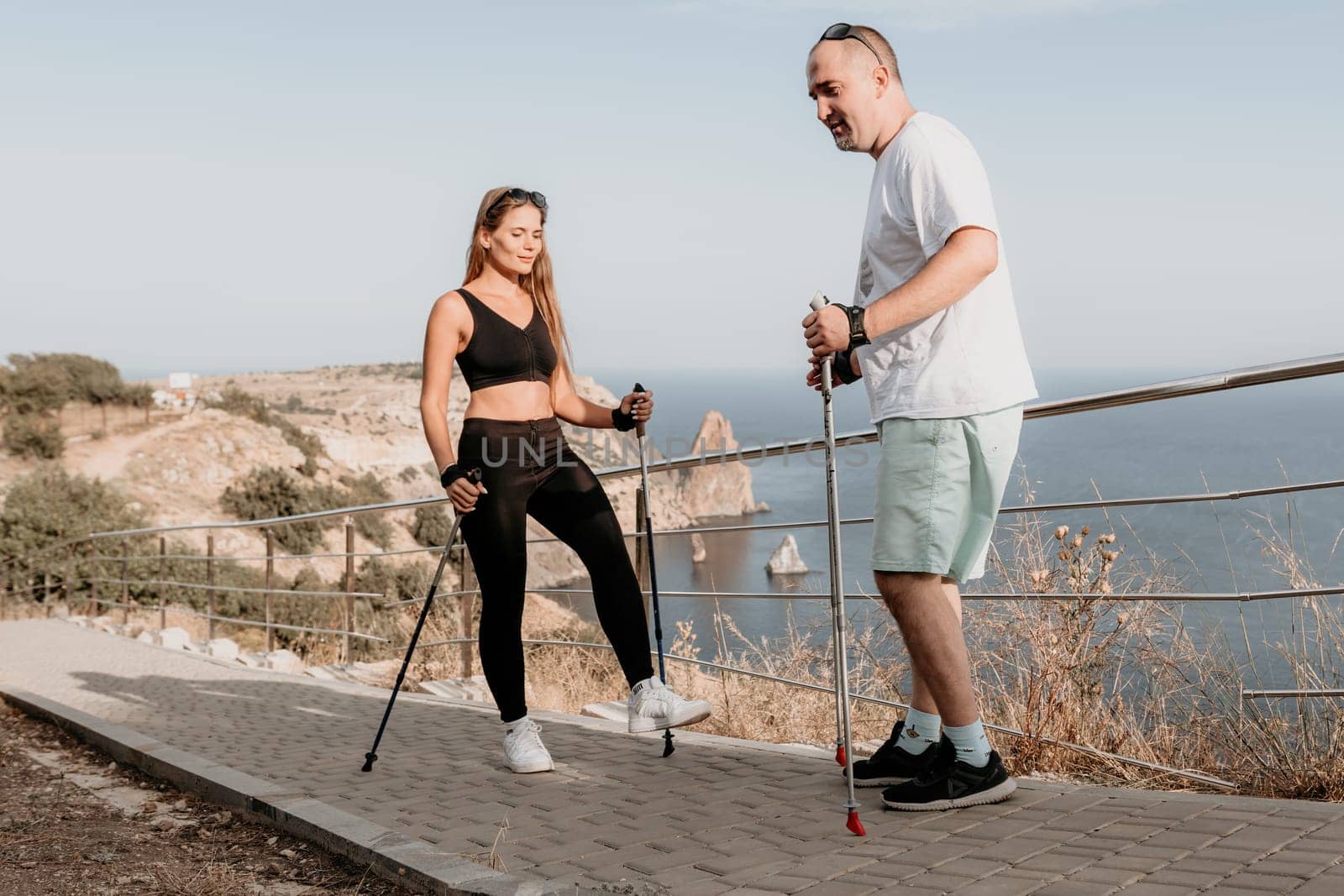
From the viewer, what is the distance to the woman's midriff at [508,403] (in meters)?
4.14

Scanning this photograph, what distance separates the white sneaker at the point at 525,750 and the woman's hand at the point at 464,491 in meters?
Answer: 0.83

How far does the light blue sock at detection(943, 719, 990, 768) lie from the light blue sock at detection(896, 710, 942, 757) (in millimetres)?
176

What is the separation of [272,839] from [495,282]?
2.02m

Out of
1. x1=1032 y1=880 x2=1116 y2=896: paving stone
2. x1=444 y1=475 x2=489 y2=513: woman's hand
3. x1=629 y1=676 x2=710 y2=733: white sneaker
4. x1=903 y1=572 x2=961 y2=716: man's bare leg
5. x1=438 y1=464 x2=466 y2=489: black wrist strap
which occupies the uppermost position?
x1=438 y1=464 x2=466 y2=489: black wrist strap

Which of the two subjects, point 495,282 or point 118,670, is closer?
point 495,282

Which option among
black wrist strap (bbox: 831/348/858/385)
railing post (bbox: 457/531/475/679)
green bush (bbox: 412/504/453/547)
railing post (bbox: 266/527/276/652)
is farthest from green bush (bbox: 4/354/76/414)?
black wrist strap (bbox: 831/348/858/385)

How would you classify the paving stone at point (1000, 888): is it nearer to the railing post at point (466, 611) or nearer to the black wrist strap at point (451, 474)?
the black wrist strap at point (451, 474)

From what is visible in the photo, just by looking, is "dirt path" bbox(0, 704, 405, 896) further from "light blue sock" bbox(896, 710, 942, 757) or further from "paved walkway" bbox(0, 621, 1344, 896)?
"light blue sock" bbox(896, 710, 942, 757)

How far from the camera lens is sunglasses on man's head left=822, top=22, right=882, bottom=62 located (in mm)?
3102

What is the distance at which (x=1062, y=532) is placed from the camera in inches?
159

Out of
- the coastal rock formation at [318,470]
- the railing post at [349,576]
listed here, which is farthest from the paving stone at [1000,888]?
the coastal rock formation at [318,470]

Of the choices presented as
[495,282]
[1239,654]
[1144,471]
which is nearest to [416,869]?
[495,282]

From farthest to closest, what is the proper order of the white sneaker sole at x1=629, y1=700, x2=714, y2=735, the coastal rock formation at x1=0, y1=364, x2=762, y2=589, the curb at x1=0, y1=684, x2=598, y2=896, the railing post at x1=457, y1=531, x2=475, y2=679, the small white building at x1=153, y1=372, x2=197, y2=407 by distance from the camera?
the small white building at x1=153, y1=372, x2=197, y2=407, the coastal rock formation at x1=0, y1=364, x2=762, y2=589, the railing post at x1=457, y1=531, x2=475, y2=679, the white sneaker sole at x1=629, y1=700, x2=714, y2=735, the curb at x1=0, y1=684, x2=598, y2=896

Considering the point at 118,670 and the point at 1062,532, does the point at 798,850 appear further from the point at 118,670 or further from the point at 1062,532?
the point at 118,670
